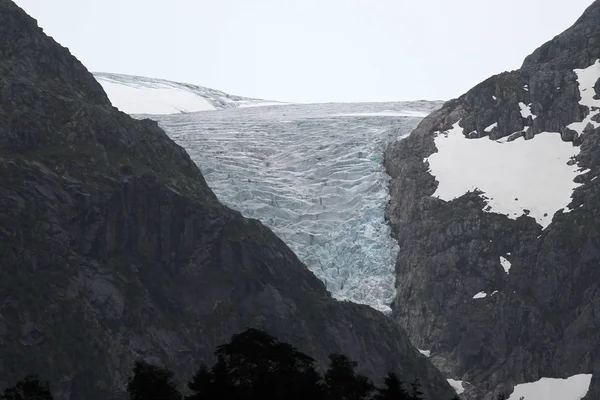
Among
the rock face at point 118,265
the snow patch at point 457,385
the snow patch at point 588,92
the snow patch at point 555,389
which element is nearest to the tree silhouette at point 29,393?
the rock face at point 118,265

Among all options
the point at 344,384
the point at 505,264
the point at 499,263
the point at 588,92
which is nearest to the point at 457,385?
the point at 505,264

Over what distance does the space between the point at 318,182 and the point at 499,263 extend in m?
26.1

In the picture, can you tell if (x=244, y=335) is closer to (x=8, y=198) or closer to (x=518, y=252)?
(x=8, y=198)

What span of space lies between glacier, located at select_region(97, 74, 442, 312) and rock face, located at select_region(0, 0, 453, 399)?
36.1 feet

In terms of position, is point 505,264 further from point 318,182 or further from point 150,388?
point 150,388

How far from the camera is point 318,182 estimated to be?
167m

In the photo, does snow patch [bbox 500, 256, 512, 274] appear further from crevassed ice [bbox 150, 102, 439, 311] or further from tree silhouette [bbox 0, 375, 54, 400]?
tree silhouette [bbox 0, 375, 54, 400]

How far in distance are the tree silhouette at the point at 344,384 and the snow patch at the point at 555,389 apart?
51470 millimetres

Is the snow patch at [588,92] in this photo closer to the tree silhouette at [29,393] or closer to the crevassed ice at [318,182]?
the crevassed ice at [318,182]

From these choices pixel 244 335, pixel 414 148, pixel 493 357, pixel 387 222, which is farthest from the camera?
pixel 414 148

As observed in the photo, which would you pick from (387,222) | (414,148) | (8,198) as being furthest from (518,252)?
(8,198)

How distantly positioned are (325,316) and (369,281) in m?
16.1

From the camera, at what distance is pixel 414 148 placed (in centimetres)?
17175

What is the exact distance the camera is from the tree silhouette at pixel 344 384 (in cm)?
7756
